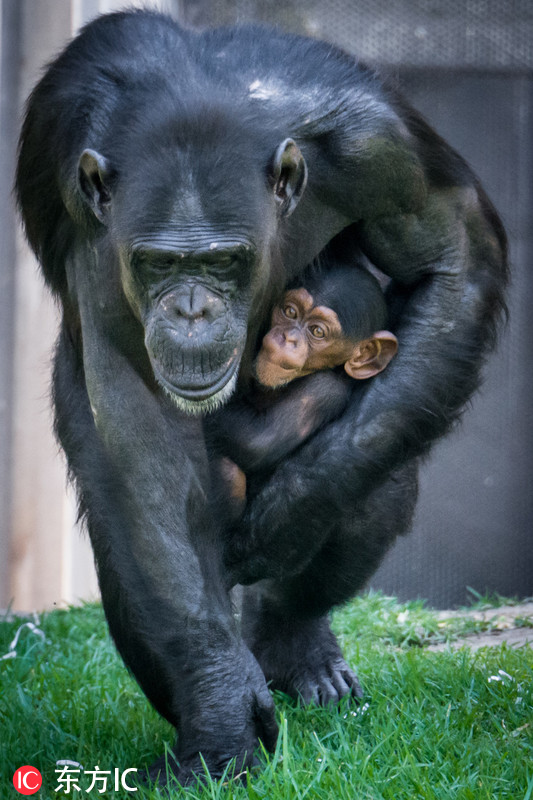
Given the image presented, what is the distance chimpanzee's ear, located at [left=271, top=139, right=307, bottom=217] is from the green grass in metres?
1.88

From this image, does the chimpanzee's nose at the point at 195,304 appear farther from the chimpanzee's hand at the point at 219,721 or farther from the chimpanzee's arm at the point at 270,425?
the chimpanzee's hand at the point at 219,721

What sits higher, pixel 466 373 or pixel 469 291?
pixel 469 291

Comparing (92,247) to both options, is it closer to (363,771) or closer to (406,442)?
(406,442)

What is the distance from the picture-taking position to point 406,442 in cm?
446

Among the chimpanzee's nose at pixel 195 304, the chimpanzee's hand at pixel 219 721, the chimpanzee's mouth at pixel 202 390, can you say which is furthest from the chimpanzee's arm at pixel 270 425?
the chimpanzee's hand at pixel 219 721

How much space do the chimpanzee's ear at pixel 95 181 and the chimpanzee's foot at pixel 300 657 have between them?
2.16 meters

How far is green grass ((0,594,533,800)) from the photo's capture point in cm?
363

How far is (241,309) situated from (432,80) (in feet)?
18.0

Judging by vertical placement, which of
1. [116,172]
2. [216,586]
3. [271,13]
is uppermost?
[271,13]

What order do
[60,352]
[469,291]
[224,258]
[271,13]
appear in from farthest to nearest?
[271,13], [60,352], [469,291], [224,258]

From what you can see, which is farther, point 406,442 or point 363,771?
point 406,442

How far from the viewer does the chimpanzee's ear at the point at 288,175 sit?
13.0ft

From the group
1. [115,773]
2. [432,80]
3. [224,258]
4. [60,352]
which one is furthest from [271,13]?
[115,773]

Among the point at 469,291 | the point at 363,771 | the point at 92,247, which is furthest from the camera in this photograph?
the point at 469,291
